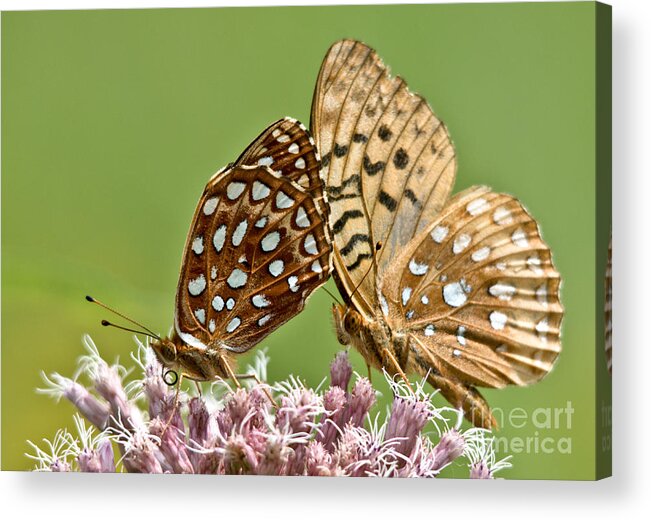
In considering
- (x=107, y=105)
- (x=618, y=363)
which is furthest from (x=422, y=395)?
(x=107, y=105)

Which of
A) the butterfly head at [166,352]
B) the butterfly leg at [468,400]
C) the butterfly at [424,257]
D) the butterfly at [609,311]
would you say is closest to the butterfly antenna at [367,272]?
the butterfly at [424,257]

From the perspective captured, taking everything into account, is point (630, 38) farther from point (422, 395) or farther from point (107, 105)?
point (107, 105)

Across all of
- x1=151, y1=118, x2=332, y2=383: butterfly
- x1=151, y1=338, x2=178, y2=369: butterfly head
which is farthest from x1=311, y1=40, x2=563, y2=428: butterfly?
x1=151, y1=338, x2=178, y2=369: butterfly head

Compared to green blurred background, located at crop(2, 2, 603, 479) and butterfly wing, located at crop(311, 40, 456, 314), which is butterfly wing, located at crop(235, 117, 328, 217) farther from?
green blurred background, located at crop(2, 2, 603, 479)

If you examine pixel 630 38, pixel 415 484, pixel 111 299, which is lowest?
pixel 415 484

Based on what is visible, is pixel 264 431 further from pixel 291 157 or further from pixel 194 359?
pixel 291 157

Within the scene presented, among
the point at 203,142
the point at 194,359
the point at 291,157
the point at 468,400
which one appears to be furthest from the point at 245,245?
the point at 468,400
